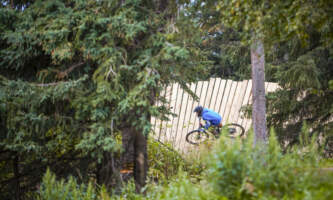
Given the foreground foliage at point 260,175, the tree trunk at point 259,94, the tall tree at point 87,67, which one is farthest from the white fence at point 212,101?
the foreground foliage at point 260,175

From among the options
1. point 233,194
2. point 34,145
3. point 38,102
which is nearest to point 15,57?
point 38,102

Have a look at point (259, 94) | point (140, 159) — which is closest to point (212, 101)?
point (259, 94)

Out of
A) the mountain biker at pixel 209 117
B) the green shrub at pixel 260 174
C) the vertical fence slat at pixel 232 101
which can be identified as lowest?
the green shrub at pixel 260 174

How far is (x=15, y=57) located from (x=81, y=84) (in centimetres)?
107

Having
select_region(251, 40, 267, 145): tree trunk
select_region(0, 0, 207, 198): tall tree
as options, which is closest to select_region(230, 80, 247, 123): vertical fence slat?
select_region(251, 40, 267, 145): tree trunk

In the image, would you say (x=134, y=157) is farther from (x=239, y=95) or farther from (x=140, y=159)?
(x=239, y=95)

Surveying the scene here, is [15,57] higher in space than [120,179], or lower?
higher

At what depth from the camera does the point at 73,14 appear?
179 inches

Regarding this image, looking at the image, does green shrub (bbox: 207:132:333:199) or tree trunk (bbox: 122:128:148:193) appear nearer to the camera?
green shrub (bbox: 207:132:333:199)

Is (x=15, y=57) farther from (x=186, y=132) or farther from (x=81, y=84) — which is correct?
(x=186, y=132)

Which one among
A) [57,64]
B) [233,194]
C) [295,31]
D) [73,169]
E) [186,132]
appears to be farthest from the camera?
[186,132]

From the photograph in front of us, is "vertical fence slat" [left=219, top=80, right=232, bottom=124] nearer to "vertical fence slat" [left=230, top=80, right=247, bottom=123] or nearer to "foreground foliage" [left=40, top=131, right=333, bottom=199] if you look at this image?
"vertical fence slat" [left=230, top=80, right=247, bottom=123]

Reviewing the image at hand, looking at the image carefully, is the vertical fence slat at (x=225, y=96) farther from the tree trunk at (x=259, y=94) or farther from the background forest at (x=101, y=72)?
the background forest at (x=101, y=72)

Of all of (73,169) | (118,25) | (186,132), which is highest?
(118,25)
